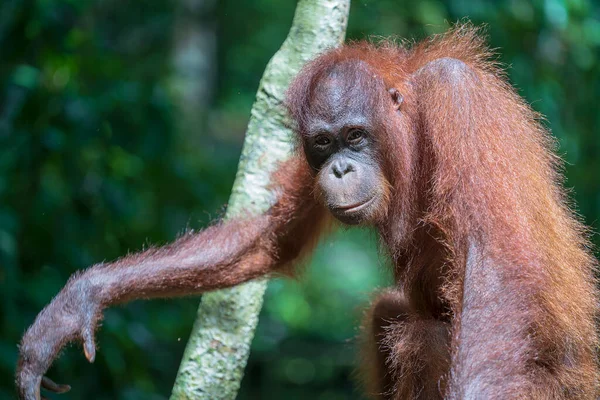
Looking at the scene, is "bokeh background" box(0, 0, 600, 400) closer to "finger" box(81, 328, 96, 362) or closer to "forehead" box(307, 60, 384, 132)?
"forehead" box(307, 60, 384, 132)

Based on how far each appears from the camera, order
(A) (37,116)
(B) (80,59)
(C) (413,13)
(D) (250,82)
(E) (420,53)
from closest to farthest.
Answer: (E) (420,53) → (A) (37,116) → (B) (80,59) → (C) (413,13) → (D) (250,82)

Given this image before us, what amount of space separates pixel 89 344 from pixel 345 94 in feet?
5.02

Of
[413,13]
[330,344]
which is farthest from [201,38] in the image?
[413,13]

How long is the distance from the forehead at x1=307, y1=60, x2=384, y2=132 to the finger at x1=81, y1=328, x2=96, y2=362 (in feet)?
4.31

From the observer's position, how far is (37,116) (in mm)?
4898

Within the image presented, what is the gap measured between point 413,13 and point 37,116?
294 centimetres

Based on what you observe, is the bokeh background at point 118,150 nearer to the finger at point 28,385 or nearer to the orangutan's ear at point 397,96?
the orangutan's ear at point 397,96

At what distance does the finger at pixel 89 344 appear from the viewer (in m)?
3.54

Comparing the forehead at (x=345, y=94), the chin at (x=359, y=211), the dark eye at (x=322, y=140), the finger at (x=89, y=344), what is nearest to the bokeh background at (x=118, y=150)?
the chin at (x=359, y=211)

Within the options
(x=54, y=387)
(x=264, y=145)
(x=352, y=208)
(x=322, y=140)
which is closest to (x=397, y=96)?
(x=322, y=140)

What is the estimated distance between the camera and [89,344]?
3607 mm

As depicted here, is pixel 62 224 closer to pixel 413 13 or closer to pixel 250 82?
pixel 413 13

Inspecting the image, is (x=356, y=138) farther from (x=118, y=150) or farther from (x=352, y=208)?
(x=118, y=150)

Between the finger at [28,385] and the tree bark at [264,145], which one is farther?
the tree bark at [264,145]
